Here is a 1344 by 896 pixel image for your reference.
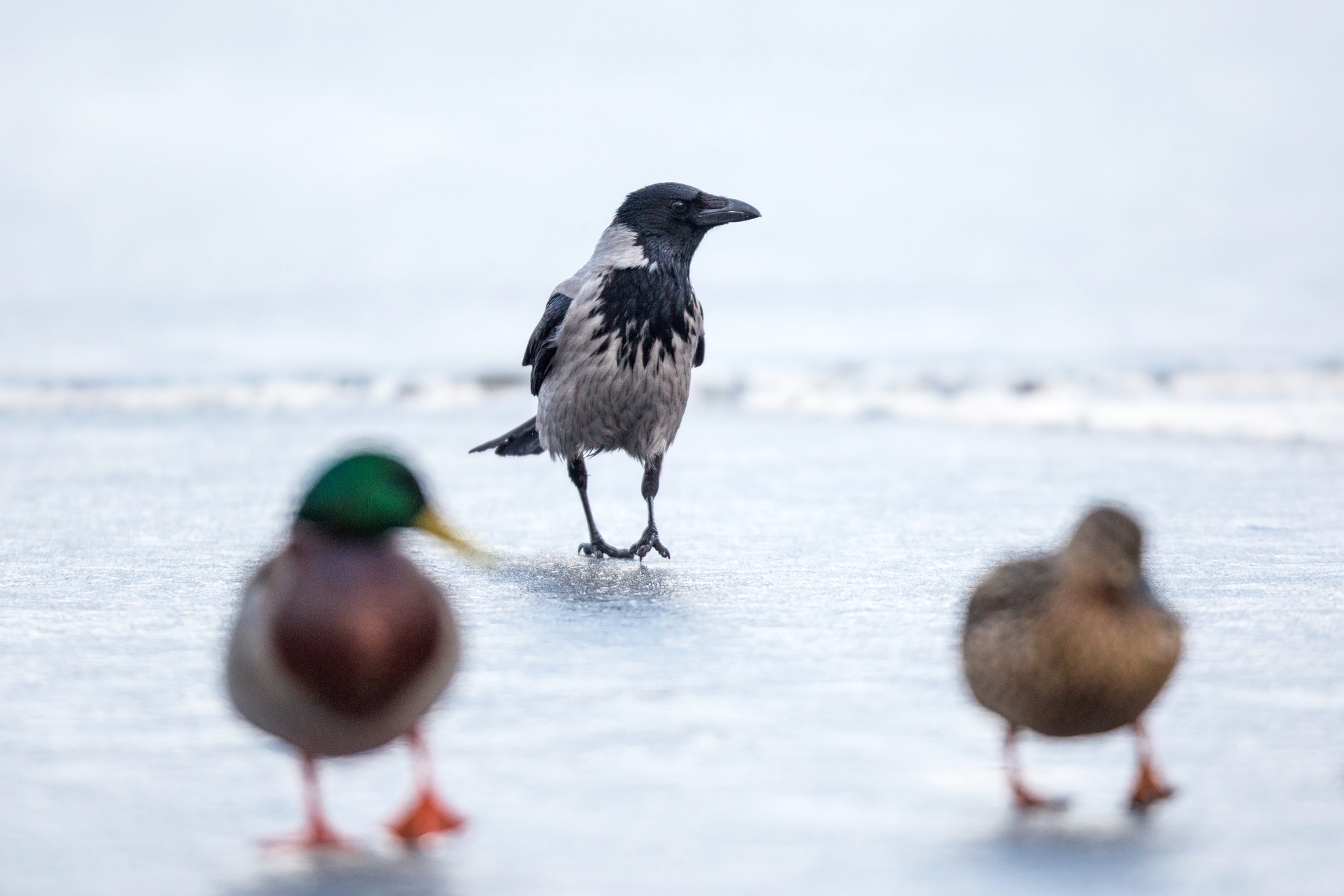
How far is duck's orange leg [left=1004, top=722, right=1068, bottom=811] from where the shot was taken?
2.81 meters

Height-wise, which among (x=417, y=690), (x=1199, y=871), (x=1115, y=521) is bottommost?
(x=1199, y=871)

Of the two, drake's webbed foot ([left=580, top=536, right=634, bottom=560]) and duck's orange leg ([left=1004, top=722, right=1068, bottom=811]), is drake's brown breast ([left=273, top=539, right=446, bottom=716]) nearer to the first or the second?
duck's orange leg ([left=1004, top=722, right=1068, bottom=811])

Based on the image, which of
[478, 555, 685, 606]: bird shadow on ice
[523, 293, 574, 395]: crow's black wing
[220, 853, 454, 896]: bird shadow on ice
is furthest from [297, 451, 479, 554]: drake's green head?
[523, 293, 574, 395]: crow's black wing

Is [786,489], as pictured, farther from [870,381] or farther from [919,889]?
[870,381]

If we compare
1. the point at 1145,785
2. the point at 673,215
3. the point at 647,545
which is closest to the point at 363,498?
the point at 1145,785

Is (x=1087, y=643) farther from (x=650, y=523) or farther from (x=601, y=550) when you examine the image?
(x=601, y=550)

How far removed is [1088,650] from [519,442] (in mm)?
4287

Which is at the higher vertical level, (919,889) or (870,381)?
(870,381)

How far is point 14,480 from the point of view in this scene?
8305 mm

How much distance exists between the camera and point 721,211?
606 cm

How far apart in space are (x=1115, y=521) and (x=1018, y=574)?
251 mm

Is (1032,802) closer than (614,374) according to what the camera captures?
Yes

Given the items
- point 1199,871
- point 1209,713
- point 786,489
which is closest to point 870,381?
point 786,489

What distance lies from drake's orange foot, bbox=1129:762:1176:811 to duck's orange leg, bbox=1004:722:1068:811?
121 mm
